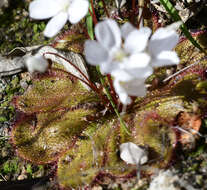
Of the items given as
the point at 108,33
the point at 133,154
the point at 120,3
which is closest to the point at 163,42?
the point at 108,33

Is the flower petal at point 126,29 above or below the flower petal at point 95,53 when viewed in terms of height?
above

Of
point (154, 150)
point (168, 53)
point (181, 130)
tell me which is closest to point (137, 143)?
point (154, 150)

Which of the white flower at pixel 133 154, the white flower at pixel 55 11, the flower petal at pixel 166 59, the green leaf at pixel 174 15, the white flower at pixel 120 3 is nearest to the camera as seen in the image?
the flower petal at pixel 166 59

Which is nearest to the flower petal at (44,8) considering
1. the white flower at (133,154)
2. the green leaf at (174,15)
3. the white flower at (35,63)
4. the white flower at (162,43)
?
the white flower at (35,63)

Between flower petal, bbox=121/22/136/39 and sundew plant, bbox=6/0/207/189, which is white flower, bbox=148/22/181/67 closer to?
sundew plant, bbox=6/0/207/189

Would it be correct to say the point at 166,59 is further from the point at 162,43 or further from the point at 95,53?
the point at 95,53

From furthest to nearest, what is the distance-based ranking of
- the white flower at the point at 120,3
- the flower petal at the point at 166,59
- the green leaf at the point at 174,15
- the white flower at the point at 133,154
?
1. the white flower at the point at 120,3
2. the green leaf at the point at 174,15
3. the white flower at the point at 133,154
4. the flower petal at the point at 166,59

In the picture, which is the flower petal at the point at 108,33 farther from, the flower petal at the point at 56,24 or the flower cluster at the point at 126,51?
the flower petal at the point at 56,24
